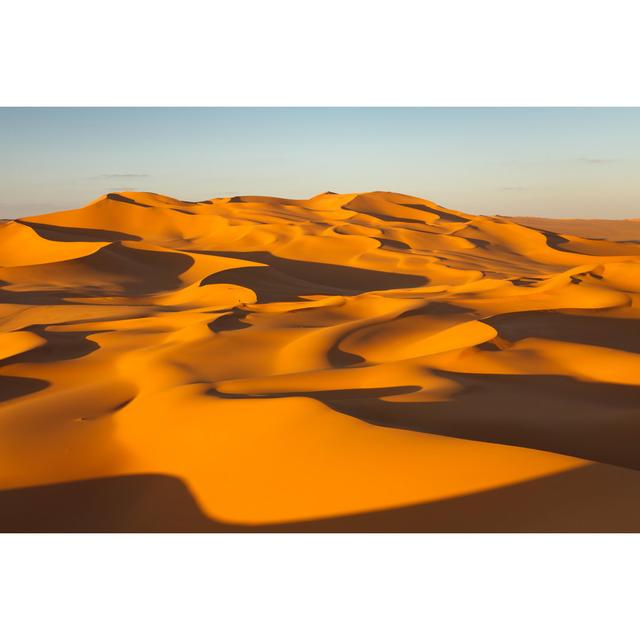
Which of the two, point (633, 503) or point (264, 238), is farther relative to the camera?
point (264, 238)

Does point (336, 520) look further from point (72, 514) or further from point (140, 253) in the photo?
point (140, 253)

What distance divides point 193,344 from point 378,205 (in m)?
26.9

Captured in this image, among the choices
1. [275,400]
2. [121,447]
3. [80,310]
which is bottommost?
[80,310]

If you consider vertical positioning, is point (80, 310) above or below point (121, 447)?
below

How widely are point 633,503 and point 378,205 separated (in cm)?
3103

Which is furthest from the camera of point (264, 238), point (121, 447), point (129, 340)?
point (264, 238)

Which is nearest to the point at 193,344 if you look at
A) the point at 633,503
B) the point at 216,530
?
the point at 216,530

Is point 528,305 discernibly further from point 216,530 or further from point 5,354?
point 216,530

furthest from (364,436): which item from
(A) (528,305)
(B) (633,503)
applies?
(A) (528,305)

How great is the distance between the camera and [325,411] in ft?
12.6

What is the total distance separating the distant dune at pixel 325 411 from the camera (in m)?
2.88

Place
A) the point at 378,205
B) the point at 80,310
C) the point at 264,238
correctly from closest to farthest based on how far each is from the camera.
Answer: the point at 80,310
the point at 264,238
the point at 378,205

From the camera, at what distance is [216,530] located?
289 centimetres

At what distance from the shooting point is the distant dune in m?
2.88
